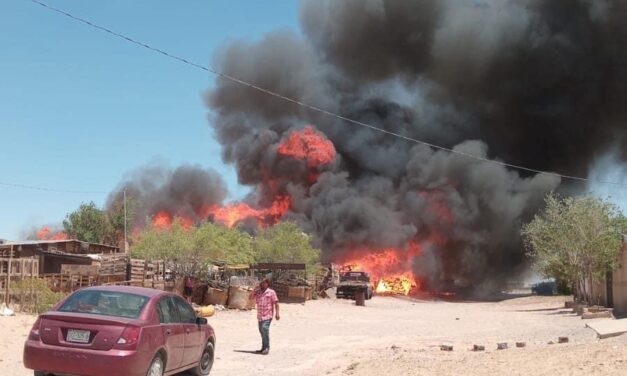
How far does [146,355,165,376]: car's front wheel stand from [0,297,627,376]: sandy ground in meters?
2.46

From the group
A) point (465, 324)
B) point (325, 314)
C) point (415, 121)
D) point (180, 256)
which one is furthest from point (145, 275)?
point (415, 121)

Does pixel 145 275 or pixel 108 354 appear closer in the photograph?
→ pixel 108 354

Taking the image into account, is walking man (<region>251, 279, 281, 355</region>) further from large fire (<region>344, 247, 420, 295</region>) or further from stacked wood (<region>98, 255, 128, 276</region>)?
large fire (<region>344, 247, 420, 295</region>)

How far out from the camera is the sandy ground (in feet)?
31.4

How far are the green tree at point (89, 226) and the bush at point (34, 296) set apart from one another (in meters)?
46.6

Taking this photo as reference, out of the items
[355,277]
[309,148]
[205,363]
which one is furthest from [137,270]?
[309,148]

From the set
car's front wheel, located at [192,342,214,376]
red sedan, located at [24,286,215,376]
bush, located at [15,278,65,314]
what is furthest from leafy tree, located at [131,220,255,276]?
red sedan, located at [24,286,215,376]

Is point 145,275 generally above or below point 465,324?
above

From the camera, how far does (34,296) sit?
17266mm

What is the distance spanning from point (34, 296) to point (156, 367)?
10902 millimetres

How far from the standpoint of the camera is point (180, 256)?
1069 inches

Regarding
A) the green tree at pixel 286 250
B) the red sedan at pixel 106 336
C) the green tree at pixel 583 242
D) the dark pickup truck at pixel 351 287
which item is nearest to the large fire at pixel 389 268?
the dark pickup truck at pixel 351 287

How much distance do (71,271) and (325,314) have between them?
11.7 meters

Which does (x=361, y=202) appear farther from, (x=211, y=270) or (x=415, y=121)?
(x=211, y=270)
